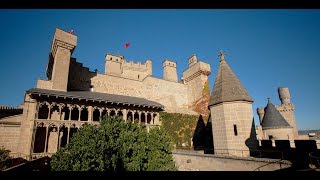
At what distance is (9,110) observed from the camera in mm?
24234

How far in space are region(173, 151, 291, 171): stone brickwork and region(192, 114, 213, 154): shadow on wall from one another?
28.6ft

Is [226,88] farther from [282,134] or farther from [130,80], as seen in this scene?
[130,80]

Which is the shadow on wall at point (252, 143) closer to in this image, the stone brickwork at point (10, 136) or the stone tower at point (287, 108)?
the stone brickwork at point (10, 136)

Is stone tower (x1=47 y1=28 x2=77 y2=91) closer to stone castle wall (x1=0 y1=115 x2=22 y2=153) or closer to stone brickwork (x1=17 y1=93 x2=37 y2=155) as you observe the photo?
stone brickwork (x1=17 y1=93 x2=37 y2=155)

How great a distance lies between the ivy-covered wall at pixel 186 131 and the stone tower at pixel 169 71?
13.9m

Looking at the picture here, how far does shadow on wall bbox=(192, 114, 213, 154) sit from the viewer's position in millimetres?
25647

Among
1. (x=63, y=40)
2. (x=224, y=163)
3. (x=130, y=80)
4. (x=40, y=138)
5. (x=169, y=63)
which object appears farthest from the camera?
(x=169, y=63)

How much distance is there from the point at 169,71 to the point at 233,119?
2650 cm

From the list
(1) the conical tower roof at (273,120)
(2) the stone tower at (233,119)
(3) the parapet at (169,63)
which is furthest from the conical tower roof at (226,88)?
(3) the parapet at (169,63)

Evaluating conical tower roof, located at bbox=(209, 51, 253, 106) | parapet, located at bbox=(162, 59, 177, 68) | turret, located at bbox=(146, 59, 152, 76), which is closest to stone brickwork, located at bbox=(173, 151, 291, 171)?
conical tower roof, located at bbox=(209, 51, 253, 106)

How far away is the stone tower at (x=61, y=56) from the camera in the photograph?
22.5 m

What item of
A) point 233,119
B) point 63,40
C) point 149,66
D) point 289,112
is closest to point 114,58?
point 149,66

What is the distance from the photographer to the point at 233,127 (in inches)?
600
